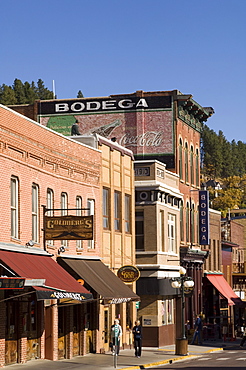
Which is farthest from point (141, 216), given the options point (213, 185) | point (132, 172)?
point (213, 185)

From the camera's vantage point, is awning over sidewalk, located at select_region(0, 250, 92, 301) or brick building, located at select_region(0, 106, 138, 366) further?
brick building, located at select_region(0, 106, 138, 366)

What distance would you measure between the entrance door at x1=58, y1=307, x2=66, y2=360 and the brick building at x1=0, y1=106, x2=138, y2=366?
0.14 ft

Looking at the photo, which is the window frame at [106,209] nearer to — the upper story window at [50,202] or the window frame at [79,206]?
the window frame at [79,206]

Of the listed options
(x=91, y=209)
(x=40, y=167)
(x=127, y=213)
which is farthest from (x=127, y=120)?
(x=40, y=167)

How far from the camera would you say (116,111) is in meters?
52.5

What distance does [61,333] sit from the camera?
111ft

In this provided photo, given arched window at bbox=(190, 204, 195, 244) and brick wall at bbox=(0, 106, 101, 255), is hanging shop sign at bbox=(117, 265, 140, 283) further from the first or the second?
arched window at bbox=(190, 204, 195, 244)

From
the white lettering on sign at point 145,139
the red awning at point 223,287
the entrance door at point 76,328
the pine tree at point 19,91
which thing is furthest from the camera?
the pine tree at point 19,91

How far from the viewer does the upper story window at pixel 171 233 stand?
48.7m

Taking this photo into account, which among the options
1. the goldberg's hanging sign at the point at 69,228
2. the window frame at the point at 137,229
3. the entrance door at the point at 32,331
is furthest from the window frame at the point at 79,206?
the window frame at the point at 137,229

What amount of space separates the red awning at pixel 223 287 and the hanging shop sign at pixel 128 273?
71.9 feet

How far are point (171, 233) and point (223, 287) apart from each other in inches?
573

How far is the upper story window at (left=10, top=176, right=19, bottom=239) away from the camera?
1179 inches

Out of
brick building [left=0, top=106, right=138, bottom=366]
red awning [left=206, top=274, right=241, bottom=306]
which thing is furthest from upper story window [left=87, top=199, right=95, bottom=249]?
red awning [left=206, top=274, right=241, bottom=306]
